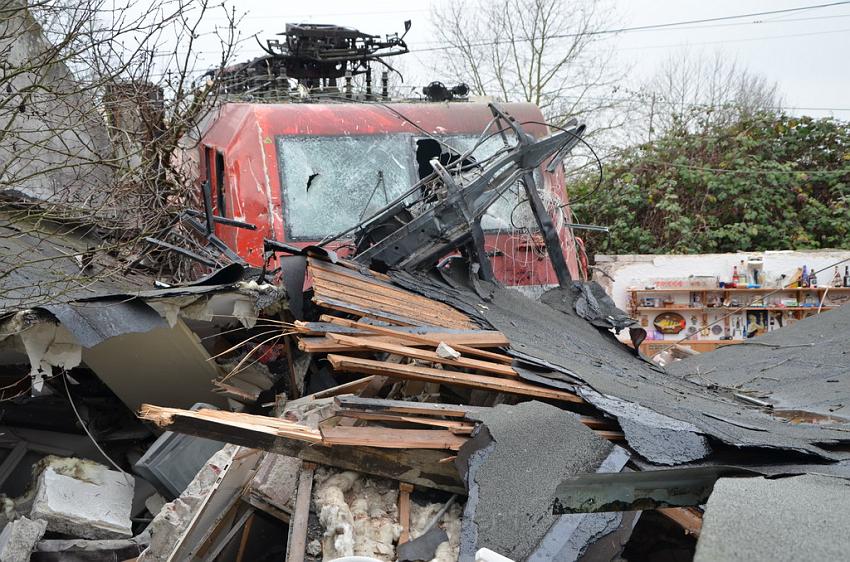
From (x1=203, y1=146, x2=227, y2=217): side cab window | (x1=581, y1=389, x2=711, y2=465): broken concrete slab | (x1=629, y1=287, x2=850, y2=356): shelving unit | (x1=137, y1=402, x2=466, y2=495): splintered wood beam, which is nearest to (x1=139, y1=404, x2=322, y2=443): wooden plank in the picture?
(x1=137, y1=402, x2=466, y2=495): splintered wood beam

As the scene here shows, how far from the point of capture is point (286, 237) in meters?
7.83

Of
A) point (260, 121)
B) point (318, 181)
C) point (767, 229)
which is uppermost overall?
point (260, 121)

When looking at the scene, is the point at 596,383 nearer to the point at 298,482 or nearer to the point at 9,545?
the point at 298,482

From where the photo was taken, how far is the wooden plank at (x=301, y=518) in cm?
396

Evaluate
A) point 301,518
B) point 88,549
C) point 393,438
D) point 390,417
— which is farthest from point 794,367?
point 88,549

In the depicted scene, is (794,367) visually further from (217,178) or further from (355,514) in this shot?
(217,178)

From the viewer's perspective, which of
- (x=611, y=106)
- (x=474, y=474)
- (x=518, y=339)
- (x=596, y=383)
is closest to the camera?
(x=474, y=474)

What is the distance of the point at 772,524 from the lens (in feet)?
8.11

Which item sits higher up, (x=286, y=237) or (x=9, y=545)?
(x=286, y=237)

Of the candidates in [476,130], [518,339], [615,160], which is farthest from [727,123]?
[518,339]

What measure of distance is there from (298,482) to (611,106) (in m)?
20.1

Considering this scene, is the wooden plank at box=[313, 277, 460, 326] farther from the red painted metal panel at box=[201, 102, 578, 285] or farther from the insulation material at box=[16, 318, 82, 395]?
the red painted metal panel at box=[201, 102, 578, 285]

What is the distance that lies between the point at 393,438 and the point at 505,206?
454 cm

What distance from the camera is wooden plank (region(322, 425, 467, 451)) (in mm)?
4137
